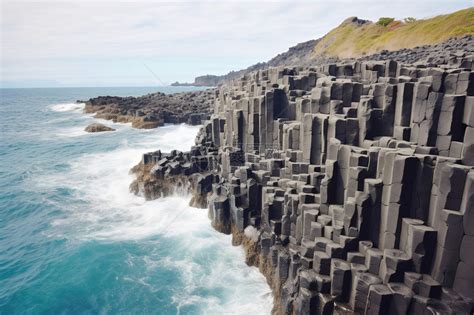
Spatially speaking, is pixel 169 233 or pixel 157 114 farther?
pixel 157 114

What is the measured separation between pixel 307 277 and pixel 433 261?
124 inches

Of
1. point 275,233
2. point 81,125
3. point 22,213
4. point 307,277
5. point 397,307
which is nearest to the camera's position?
point 397,307

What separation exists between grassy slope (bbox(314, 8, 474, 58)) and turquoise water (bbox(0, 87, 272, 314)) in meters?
35.8

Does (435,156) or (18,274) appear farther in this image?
(18,274)

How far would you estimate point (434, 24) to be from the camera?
4203cm

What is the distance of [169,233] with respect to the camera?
15.8 meters

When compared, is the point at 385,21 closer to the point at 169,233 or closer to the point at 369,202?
the point at 169,233

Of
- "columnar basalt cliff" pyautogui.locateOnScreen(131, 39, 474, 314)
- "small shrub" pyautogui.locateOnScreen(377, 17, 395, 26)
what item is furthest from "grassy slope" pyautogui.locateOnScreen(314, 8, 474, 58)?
"columnar basalt cliff" pyautogui.locateOnScreen(131, 39, 474, 314)

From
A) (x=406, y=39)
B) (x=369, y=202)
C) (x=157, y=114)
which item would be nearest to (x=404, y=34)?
(x=406, y=39)

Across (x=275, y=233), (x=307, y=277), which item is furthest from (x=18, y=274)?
(x=307, y=277)

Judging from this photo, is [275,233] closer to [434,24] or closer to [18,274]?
[18,274]

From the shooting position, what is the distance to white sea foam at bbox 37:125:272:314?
37.5 feet

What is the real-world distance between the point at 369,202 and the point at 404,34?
148 feet

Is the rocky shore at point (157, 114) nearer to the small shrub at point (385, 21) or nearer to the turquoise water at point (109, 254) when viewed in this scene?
the turquoise water at point (109, 254)
